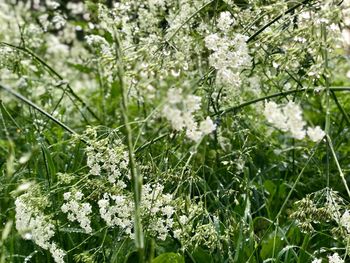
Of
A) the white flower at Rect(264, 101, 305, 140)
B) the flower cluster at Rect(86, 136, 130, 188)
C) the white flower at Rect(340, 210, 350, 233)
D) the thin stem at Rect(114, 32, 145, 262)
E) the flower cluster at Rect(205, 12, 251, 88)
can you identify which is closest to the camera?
the thin stem at Rect(114, 32, 145, 262)

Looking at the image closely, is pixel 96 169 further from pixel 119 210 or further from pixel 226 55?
pixel 226 55

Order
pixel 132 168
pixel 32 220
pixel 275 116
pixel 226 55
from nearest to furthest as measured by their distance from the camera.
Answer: pixel 132 168
pixel 275 116
pixel 226 55
pixel 32 220

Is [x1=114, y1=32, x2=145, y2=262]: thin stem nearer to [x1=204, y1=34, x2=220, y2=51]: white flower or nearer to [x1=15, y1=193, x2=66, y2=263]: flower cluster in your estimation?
[x1=204, y1=34, x2=220, y2=51]: white flower

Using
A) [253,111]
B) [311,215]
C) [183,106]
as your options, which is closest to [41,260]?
[311,215]

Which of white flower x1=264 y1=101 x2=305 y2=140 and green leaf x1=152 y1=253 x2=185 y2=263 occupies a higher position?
white flower x1=264 y1=101 x2=305 y2=140

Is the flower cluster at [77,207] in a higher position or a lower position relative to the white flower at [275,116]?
lower

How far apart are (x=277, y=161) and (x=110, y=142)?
143 cm

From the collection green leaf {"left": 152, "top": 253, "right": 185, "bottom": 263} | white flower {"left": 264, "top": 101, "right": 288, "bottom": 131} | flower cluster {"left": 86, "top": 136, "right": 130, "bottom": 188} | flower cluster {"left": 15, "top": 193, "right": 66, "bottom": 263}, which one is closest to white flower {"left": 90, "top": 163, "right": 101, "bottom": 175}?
flower cluster {"left": 86, "top": 136, "right": 130, "bottom": 188}

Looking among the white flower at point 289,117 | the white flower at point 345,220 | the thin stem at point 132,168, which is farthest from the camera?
the white flower at point 345,220

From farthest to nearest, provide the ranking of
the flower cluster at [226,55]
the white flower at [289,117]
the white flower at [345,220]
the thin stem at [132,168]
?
the white flower at [345,220]
the flower cluster at [226,55]
the white flower at [289,117]
the thin stem at [132,168]

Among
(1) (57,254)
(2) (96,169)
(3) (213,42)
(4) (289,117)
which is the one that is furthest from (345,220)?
(1) (57,254)

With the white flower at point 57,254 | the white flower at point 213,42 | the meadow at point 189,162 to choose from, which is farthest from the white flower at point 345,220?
the white flower at point 57,254

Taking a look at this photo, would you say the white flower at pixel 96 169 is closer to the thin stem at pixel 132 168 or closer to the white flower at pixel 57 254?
the white flower at pixel 57 254

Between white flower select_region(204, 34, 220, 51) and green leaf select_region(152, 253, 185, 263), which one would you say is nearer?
white flower select_region(204, 34, 220, 51)
